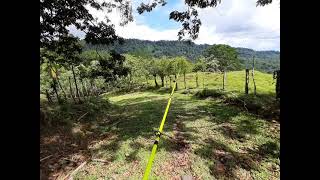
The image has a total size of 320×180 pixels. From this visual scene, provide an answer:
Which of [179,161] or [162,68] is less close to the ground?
[162,68]

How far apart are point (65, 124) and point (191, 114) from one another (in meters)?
7.03

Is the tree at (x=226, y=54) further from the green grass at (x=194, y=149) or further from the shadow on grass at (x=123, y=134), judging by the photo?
the green grass at (x=194, y=149)

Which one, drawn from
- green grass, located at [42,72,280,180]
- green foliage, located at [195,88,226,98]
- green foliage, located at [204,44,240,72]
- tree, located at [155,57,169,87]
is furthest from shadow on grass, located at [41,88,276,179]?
green foliage, located at [204,44,240,72]

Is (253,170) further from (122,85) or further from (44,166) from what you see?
(122,85)

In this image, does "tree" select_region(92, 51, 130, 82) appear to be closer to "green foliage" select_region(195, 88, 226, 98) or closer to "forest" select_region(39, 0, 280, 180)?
"forest" select_region(39, 0, 280, 180)

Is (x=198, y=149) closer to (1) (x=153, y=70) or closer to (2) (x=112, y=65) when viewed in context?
(2) (x=112, y=65)

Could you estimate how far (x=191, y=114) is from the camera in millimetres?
16375

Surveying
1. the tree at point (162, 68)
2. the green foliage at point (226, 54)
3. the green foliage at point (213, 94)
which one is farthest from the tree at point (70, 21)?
the green foliage at point (226, 54)

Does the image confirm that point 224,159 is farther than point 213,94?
No

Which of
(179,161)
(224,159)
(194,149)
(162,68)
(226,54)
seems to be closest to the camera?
(179,161)

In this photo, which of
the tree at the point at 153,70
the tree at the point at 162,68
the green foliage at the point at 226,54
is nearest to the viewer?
the tree at the point at 162,68

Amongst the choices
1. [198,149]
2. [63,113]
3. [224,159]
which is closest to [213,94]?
[63,113]
